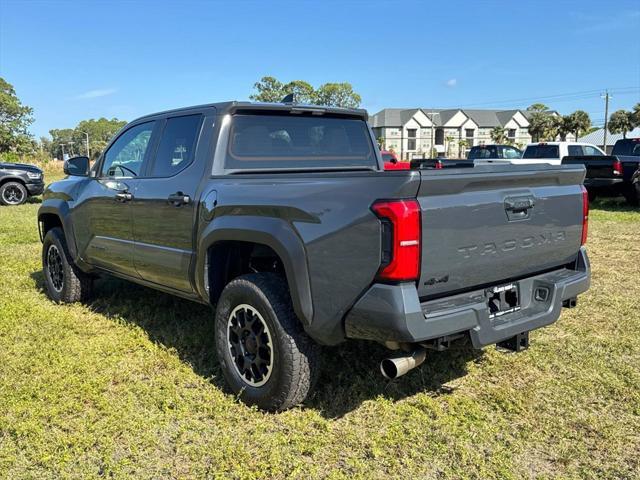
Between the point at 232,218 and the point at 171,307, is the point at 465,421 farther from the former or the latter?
the point at 171,307

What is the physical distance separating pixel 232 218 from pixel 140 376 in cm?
143

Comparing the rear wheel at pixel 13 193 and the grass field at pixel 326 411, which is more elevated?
the rear wheel at pixel 13 193

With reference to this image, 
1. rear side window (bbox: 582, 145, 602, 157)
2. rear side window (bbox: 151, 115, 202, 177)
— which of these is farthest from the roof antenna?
rear side window (bbox: 582, 145, 602, 157)

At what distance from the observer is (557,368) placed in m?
A: 3.96

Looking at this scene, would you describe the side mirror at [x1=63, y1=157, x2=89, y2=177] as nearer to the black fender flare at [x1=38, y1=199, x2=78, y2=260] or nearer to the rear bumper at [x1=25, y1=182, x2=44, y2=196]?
the black fender flare at [x1=38, y1=199, x2=78, y2=260]

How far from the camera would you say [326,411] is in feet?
11.1

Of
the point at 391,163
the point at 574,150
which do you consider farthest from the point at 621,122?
the point at 391,163

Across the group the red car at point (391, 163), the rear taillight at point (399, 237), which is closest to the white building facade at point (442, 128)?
the red car at point (391, 163)

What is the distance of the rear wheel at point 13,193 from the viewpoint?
15648 millimetres

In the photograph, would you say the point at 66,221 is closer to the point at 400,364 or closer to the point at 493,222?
the point at 400,364

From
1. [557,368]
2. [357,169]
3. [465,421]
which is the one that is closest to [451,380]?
[465,421]

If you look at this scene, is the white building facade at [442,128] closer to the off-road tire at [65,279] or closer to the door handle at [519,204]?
the off-road tire at [65,279]

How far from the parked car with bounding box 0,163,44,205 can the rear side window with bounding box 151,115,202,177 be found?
44.7ft

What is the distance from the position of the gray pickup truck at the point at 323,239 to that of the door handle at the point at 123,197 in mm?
22
